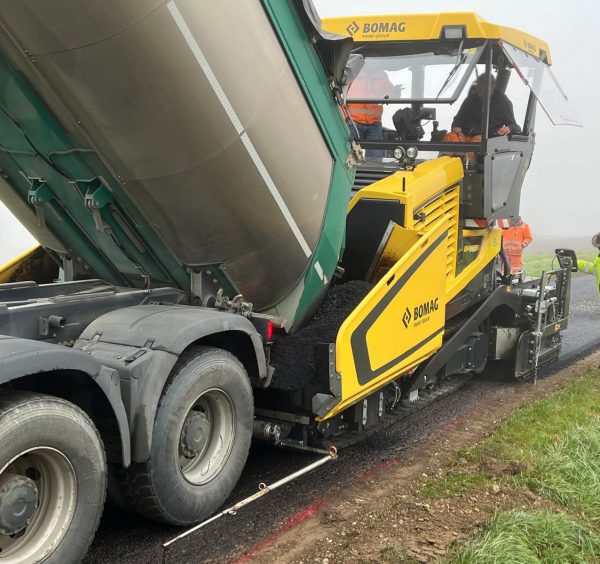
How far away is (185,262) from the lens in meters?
3.75

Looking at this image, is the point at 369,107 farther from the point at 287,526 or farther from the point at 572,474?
the point at 287,526

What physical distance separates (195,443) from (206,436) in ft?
0.31

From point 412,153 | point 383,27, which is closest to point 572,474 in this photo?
point 412,153

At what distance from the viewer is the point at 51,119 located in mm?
3166

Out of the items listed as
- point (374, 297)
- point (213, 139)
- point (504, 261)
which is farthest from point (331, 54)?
point (504, 261)

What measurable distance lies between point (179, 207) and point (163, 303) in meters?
0.66

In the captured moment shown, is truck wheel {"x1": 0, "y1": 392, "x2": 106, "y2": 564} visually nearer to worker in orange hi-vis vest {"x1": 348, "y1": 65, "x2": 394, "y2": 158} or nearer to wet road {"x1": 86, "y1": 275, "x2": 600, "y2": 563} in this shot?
wet road {"x1": 86, "y1": 275, "x2": 600, "y2": 563}

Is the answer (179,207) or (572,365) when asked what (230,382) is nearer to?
(179,207)

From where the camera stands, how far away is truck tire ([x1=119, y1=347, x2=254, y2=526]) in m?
3.16

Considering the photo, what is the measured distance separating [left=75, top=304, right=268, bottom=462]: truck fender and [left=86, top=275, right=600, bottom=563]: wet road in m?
0.50

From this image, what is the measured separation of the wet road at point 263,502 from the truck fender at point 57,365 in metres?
0.53

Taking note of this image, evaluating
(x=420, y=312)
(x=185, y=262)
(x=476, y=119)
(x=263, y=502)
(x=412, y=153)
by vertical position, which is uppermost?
(x=476, y=119)

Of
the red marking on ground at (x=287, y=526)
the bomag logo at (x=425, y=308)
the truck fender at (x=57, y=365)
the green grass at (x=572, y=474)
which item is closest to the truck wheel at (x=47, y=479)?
the truck fender at (x=57, y=365)

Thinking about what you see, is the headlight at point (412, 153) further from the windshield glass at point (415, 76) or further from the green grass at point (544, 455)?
the green grass at point (544, 455)
